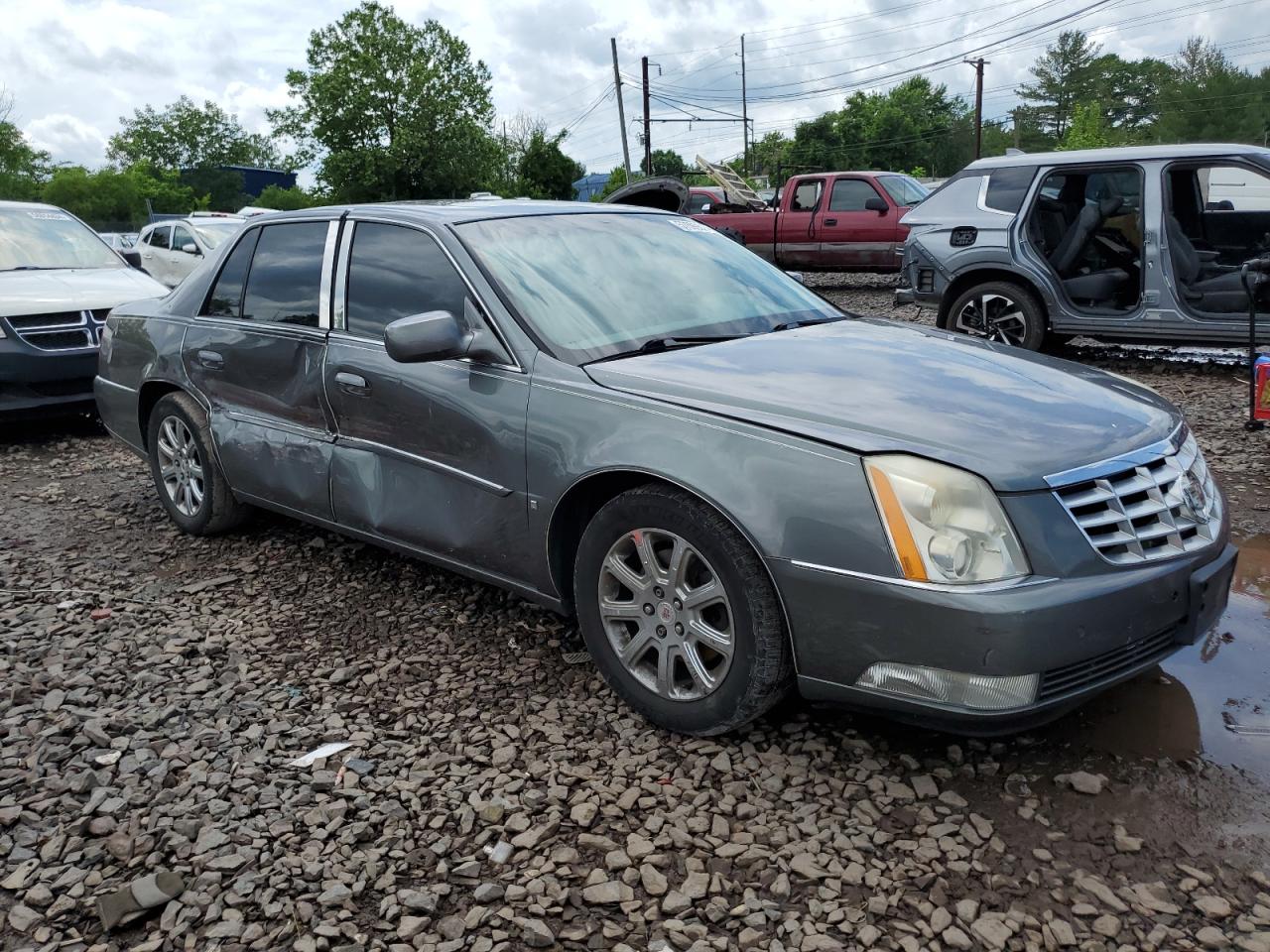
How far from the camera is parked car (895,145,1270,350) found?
7.98 meters

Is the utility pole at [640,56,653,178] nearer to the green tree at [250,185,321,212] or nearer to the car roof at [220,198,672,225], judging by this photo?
the green tree at [250,185,321,212]

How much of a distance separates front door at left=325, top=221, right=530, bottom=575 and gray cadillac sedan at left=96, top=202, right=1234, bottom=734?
1 centimetres

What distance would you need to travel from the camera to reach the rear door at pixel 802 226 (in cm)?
1598

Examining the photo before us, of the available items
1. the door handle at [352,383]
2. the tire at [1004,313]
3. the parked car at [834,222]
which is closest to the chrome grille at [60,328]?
the door handle at [352,383]

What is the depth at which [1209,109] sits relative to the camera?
70.8 meters

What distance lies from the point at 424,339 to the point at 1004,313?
22.0ft

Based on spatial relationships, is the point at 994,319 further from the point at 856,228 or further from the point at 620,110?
the point at 620,110

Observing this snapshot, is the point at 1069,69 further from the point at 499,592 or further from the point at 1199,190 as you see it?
the point at 499,592

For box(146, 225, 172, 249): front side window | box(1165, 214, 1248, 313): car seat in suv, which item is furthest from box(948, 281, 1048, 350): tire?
box(146, 225, 172, 249): front side window

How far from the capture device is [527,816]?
2805mm

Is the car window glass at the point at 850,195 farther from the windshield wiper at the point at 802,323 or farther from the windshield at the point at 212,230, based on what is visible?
the windshield wiper at the point at 802,323

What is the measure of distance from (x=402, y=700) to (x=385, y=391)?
1.10 m

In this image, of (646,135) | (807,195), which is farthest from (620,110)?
(807,195)

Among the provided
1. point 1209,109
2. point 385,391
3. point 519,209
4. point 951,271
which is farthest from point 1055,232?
point 1209,109
